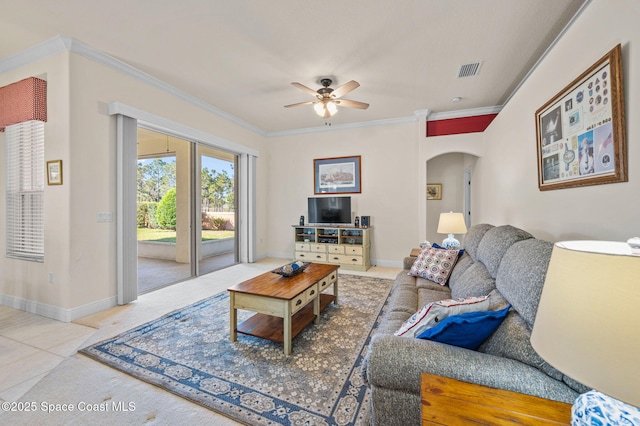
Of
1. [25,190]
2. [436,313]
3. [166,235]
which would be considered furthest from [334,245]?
[25,190]

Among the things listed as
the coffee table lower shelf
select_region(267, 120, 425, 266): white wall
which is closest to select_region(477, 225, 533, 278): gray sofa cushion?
the coffee table lower shelf

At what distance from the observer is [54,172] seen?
2766 millimetres

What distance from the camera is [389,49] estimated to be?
110 inches

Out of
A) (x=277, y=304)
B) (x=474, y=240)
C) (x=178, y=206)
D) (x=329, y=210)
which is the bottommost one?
(x=277, y=304)

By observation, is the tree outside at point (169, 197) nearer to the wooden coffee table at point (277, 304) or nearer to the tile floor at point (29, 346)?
the tile floor at point (29, 346)

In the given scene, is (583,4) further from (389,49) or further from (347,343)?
(347,343)

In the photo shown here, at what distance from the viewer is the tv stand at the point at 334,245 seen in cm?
478

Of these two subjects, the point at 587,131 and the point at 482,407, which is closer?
the point at 482,407

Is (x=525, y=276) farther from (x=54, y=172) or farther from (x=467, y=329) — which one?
(x=54, y=172)

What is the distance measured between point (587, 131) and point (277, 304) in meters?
2.50

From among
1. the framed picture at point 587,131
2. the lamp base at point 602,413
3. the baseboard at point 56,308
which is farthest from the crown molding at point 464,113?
the baseboard at point 56,308

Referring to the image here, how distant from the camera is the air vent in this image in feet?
10.2

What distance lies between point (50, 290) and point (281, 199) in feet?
12.8

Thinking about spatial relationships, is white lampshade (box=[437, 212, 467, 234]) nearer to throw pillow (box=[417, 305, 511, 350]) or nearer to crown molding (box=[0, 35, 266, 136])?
throw pillow (box=[417, 305, 511, 350])
